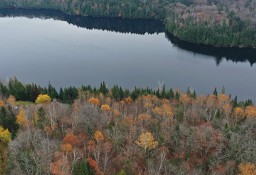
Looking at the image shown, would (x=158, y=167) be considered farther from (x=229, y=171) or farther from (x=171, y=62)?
(x=171, y=62)

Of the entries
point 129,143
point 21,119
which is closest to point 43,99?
point 21,119

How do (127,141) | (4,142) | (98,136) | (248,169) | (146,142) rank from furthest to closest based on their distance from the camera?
(4,142), (127,141), (98,136), (146,142), (248,169)

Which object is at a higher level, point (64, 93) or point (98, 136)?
point (98, 136)

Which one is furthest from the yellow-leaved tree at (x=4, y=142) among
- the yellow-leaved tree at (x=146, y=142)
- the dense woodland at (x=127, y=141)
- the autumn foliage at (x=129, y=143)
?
the yellow-leaved tree at (x=146, y=142)

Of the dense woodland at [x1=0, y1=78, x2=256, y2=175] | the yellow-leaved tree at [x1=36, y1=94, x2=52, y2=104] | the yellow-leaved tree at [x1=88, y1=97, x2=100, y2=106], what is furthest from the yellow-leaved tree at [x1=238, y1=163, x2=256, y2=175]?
the yellow-leaved tree at [x1=36, y1=94, x2=52, y2=104]

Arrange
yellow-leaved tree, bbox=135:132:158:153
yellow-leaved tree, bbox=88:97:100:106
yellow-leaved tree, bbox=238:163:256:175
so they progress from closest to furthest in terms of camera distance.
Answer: yellow-leaved tree, bbox=238:163:256:175, yellow-leaved tree, bbox=135:132:158:153, yellow-leaved tree, bbox=88:97:100:106

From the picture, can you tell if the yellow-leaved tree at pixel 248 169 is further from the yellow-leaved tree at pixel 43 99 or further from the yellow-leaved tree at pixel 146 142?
the yellow-leaved tree at pixel 43 99

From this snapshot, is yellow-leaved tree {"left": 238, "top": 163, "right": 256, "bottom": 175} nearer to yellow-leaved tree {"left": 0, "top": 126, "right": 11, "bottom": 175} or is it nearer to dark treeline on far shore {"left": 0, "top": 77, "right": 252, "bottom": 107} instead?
yellow-leaved tree {"left": 0, "top": 126, "right": 11, "bottom": 175}

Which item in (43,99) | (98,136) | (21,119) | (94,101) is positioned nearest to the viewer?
(98,136)

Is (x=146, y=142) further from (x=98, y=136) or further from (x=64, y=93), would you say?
(x=64, y=93)

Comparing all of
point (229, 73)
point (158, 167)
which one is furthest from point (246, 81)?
point (158, 167)
